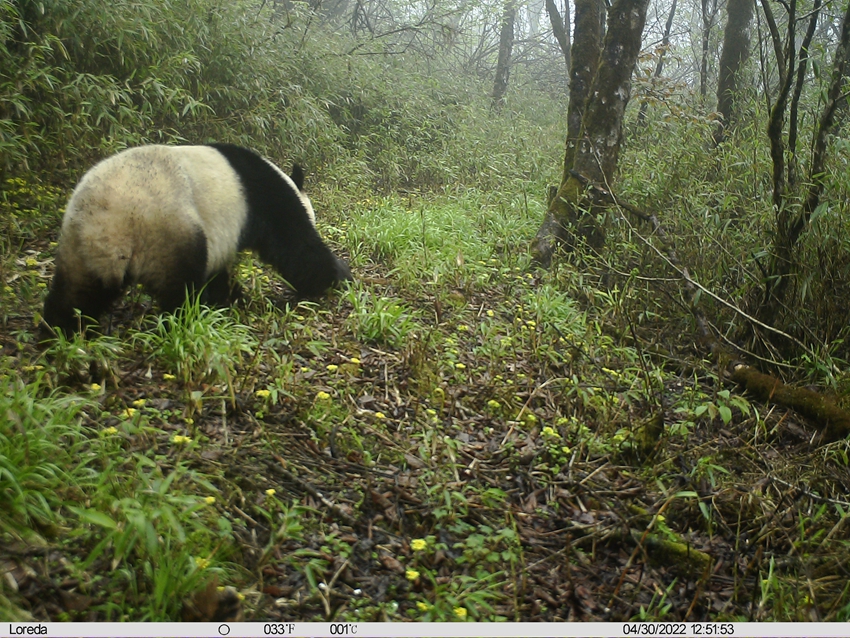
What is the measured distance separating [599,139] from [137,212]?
4.58 metres

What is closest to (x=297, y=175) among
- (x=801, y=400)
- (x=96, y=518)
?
(x=96, y=518)

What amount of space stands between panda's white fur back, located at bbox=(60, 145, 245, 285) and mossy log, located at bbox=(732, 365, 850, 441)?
386 centimetres

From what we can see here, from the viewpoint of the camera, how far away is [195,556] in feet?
7.18

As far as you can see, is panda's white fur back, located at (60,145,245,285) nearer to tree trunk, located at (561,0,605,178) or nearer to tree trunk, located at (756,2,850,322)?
tree trunk, located at (756,2,850,322)

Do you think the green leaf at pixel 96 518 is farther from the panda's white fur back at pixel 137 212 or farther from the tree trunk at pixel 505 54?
the tree trunk at pixel 505 54

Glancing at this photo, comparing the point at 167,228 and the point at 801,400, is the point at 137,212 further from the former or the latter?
the point at 801,400

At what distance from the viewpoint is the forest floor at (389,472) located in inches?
87.0

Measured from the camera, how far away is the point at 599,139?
6.29 meters

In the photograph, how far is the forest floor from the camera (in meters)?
2.21

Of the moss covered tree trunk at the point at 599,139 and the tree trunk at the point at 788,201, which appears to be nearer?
the tree trunk at the point at 788,201

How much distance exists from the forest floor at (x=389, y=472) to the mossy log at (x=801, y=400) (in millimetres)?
87

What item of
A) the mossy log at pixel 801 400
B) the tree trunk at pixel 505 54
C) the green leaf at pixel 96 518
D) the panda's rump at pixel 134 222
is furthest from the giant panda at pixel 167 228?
the tree trunk at pixel 505 54

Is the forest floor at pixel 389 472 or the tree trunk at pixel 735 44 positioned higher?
the tree trunk at pixel 735 44

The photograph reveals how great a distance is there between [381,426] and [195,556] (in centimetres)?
141
